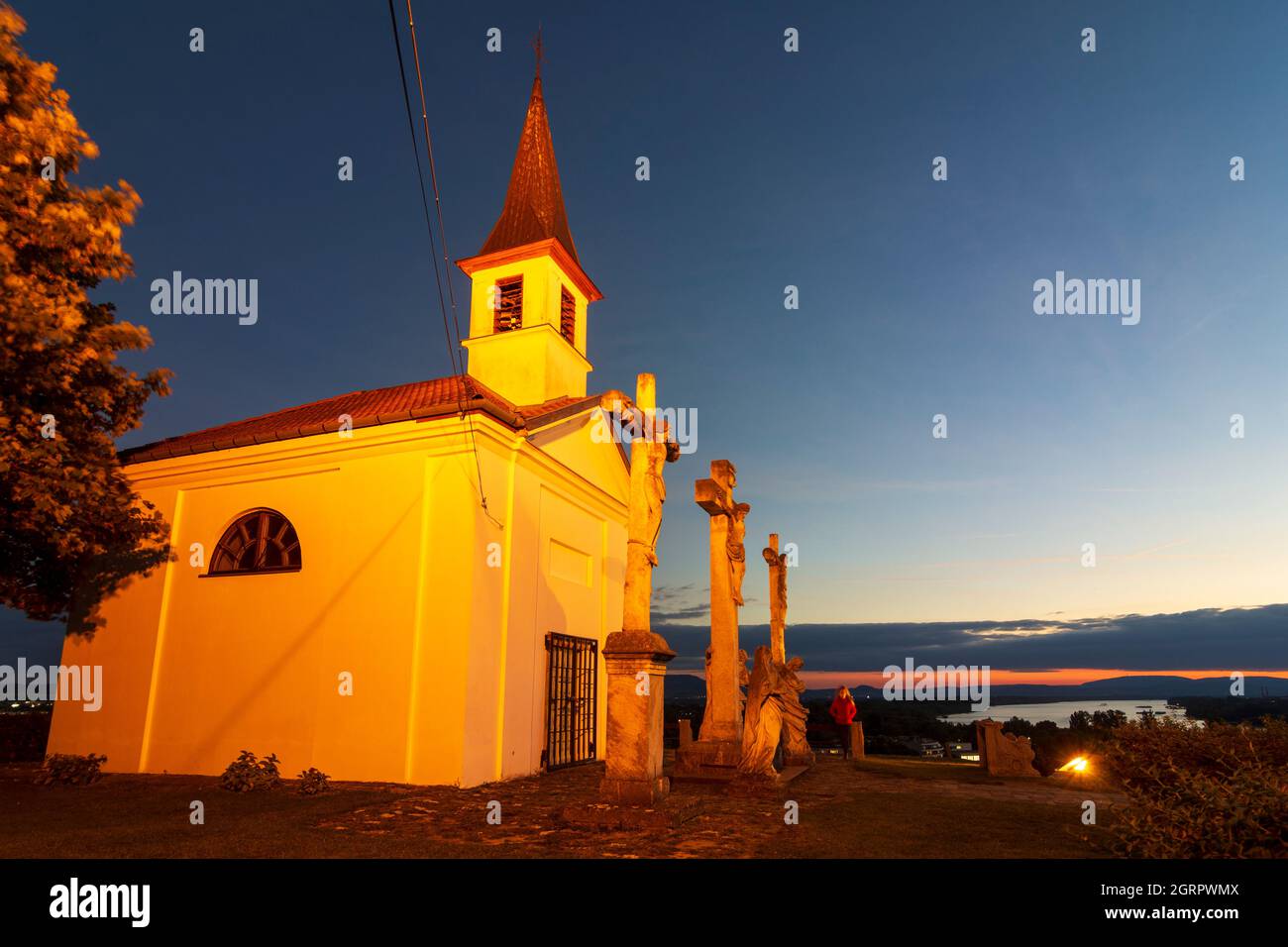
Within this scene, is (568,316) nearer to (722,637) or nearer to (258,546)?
(258,546)

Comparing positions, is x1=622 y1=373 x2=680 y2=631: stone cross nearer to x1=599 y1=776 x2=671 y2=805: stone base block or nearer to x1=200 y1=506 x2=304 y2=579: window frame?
x1=599 y1=776 x2=671 y2=805: stone base block

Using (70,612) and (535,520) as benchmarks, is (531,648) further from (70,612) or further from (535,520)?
(70,612)

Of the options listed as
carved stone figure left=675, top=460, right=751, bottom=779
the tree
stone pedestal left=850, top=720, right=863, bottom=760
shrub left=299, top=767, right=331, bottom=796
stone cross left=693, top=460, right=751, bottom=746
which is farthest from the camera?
stone pedestal left=850, top=720, right=863, bottom=760

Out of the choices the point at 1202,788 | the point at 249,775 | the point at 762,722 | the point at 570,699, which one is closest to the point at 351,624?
the point at 249,775

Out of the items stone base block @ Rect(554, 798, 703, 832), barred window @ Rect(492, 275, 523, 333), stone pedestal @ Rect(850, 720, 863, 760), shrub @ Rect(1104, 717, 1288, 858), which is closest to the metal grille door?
stone base block @ Rect(554, 798, 703, 832)

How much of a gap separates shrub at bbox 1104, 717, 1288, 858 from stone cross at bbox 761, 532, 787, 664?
9871 millimetres

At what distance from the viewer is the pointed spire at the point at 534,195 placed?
1984cm

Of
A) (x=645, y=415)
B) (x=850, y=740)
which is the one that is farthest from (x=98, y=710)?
(x=850, y=740)

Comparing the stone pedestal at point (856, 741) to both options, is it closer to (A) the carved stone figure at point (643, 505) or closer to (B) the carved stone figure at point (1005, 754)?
(B) the carved stone figure at point (1005, 754)

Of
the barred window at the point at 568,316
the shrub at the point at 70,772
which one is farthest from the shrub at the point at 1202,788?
the barred window at the point at 568,316

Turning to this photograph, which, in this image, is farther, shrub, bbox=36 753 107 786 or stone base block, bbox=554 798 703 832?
shrub, bbox=36 753 107 786

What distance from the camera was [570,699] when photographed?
48.5 feet

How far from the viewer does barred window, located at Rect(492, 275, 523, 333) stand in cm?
1903

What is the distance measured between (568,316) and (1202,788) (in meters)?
17.3
